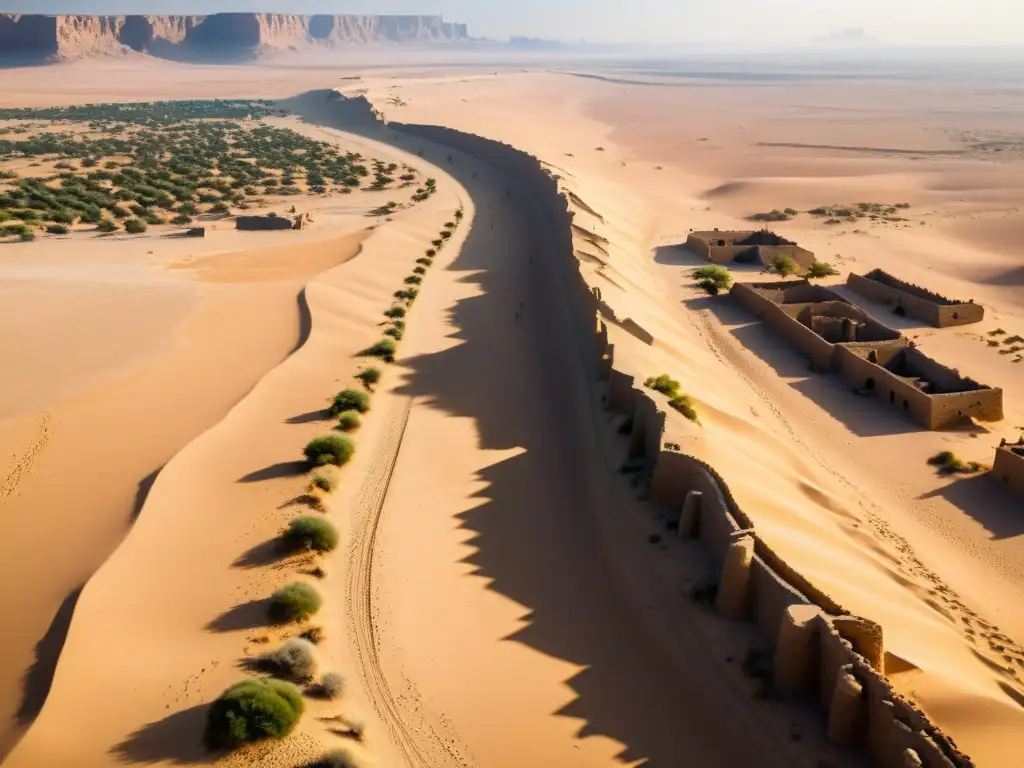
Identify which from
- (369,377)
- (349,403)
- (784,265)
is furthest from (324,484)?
(784,265)

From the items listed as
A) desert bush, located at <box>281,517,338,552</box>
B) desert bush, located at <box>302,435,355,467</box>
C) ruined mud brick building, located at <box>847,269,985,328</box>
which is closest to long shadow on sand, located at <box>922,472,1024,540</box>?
ruined mud brick building, located at <box>847,269,985,328</box>

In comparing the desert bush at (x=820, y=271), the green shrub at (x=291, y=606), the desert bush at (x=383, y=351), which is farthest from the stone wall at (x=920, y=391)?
the green shrub at (x=291, y=606)

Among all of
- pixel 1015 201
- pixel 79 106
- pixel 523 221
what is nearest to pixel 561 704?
pixel 523 221

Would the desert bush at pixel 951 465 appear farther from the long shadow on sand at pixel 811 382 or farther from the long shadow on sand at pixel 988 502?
the long shadow on sand at pixel 811 382

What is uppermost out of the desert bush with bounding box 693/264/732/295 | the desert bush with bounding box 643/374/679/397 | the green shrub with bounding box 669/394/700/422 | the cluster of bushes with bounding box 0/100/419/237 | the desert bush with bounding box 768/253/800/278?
the cluster of bushes with bounding box 0/100/419/237

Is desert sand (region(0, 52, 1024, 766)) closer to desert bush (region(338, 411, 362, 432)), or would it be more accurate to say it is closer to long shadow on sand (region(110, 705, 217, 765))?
long shadow on sand (region(110, 705, 217, 765))

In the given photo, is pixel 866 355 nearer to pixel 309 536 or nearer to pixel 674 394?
pixel 674 394
